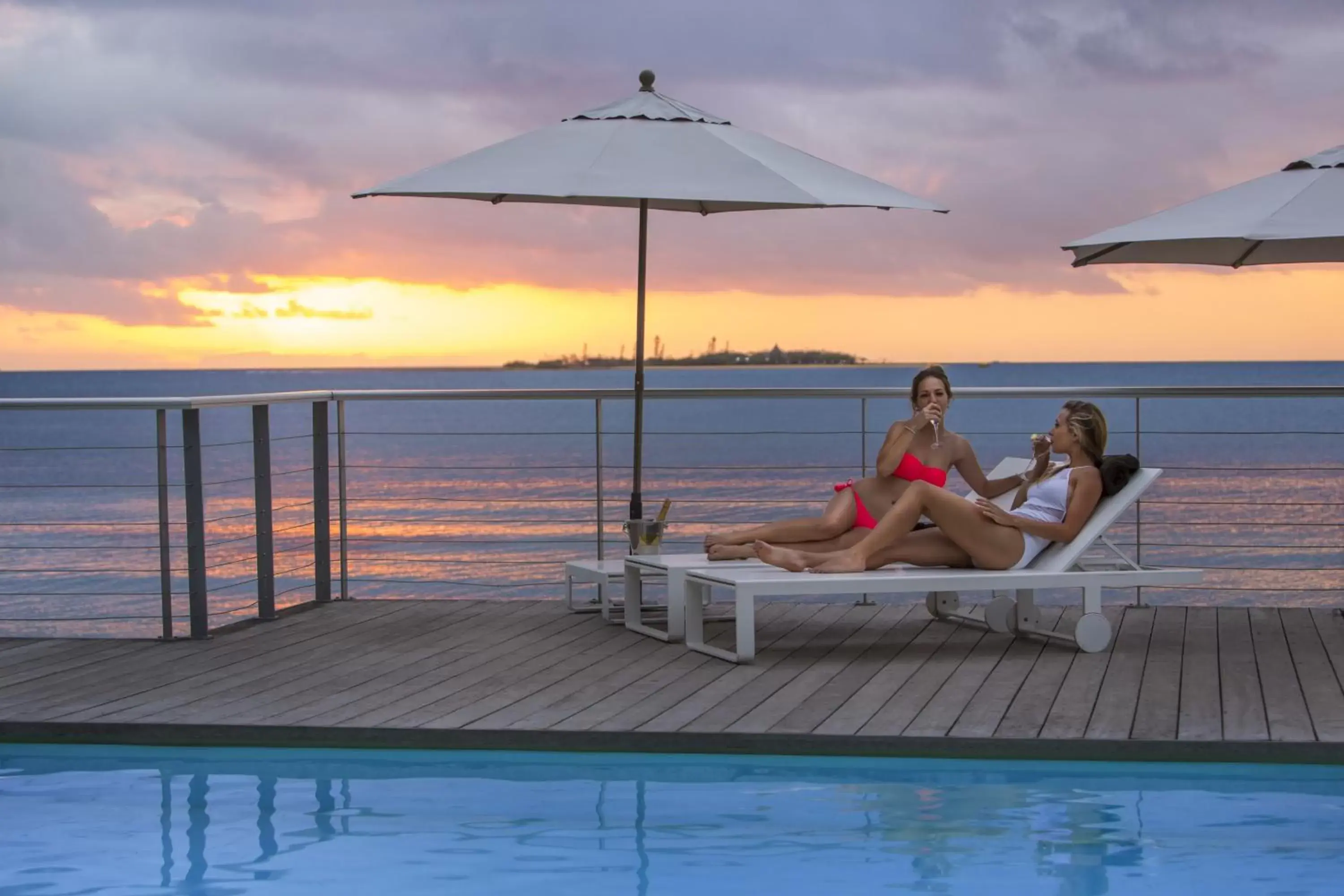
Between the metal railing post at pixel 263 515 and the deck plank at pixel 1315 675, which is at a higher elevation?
the metal railing post at pixel 263 515

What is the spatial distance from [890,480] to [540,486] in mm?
19234

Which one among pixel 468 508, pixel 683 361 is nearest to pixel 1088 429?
pixel 683 361

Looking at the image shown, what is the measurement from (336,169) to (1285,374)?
167 feet

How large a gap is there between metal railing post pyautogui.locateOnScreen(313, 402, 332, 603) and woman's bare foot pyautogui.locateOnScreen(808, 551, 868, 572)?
216 cm

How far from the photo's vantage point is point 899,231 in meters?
17.3

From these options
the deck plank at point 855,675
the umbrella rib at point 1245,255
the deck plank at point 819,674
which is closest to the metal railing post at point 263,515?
the deck plank at point 819,674

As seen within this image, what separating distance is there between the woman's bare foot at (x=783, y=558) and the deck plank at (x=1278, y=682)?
1.47 m

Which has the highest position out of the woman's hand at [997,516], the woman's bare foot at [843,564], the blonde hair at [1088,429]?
the blonde hair at [1088,429]

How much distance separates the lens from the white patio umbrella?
4.56 m

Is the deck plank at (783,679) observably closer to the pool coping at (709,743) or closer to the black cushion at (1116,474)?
the pool coping at (709,743)

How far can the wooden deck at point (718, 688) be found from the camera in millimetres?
3684

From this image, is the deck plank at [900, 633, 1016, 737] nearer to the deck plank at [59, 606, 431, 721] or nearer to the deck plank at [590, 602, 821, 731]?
the deck plank at [590, 602, 821, 731]

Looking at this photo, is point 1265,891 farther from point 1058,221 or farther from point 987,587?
point 1058,221

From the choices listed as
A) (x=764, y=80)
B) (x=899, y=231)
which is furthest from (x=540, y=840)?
(x=899, y=231)
